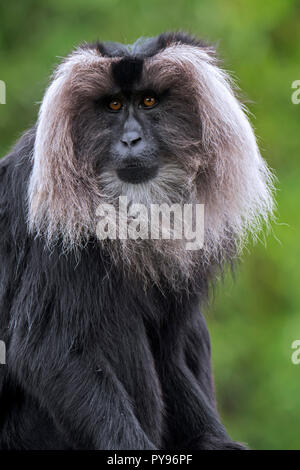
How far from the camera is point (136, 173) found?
216 inches

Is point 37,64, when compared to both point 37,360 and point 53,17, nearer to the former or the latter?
point 53,17

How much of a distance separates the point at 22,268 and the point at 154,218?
2.42 ft

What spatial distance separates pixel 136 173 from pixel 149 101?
1.27 feet

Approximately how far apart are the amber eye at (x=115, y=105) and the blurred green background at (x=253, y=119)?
5.10 meters

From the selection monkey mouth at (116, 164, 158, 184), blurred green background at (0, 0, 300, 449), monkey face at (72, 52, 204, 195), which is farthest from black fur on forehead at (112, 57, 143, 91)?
blurred green background at (0, 0, 300, 449)

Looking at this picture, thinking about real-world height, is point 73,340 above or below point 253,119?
below

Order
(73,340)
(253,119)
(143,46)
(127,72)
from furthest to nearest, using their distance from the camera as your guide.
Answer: (253,119) < (143,46) < (127,72) < (73,340)

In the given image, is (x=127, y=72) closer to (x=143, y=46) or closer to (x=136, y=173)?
(x=143, y=46)

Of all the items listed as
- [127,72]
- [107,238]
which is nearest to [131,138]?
[127,72]

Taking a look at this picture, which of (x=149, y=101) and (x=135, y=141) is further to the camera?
(x=149, y=101)

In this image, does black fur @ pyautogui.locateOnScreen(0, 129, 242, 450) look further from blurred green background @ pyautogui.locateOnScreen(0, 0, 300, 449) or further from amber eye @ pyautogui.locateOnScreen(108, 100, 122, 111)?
blurred green background @ pyautogui.locateOnScreen(0, 0, 300, 449)

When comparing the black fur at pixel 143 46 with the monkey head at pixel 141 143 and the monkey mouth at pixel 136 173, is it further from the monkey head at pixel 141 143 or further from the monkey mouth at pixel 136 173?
the monkey mouth at pixel 136 173
